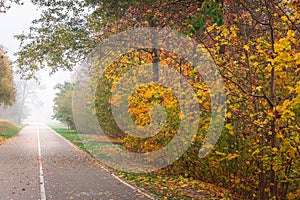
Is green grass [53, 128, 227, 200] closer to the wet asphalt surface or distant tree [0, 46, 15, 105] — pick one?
the wet asphalt surface

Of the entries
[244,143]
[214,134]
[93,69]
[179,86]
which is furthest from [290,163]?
[93,69]

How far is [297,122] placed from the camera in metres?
7.16

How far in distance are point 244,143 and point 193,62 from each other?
3.80 metres

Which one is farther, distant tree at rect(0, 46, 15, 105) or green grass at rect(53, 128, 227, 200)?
distant tree at rect(0, 46, 15, 105)

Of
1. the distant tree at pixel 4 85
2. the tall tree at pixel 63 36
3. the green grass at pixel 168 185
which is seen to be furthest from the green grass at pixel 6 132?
the green grass at pixel 168 185

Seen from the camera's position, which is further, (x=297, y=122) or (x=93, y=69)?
(x=93, y=69)

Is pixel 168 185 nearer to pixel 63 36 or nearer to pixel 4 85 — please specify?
pixel 63 36

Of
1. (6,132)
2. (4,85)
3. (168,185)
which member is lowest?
(168,185)

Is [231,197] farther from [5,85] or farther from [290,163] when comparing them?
[5,85]

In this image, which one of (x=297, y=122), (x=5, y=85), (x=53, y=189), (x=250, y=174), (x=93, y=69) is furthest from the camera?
(x=5, y=85)

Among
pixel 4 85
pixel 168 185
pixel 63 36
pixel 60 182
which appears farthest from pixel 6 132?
pixel 168 185

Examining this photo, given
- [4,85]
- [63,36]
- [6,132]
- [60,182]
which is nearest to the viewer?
[60,182]

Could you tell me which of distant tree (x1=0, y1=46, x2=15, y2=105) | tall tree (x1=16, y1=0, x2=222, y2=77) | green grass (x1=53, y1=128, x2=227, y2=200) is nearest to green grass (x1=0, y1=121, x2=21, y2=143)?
distant tree (x1=0, y1=46, x2=15, y2=105)

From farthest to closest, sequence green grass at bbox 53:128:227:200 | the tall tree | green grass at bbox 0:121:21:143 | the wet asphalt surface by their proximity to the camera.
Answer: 1. green grass at bbox 0:121:21:143
2. the tall tree
3. green grass at bbox 53:128:227:200
4. the wet asphalt surface
